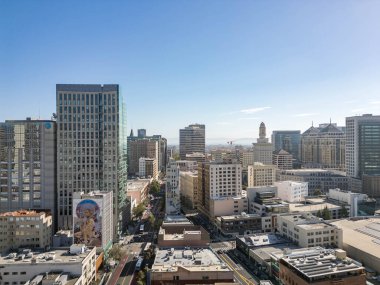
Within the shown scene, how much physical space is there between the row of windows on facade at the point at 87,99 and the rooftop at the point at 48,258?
1288 inches

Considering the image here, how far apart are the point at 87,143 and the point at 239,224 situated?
36.9m

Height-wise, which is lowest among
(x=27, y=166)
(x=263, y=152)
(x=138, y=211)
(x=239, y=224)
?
(x=239, y=224)

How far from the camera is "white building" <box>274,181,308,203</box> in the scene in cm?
9638

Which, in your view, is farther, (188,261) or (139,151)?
(139,151)

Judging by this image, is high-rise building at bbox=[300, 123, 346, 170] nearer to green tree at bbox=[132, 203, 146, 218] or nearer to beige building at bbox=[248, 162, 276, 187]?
beige building at bbox=[248, 162, 276, 187]

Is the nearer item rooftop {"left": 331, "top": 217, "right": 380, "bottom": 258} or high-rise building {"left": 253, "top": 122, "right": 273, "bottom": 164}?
rooftop {"left": 331, "top": 217, "right": 380, "bottom": 258}

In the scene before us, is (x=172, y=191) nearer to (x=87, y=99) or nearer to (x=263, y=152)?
(x=87, y=99)

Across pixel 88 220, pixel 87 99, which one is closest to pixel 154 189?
pixel 87 99

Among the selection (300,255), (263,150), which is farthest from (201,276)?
(263,150)

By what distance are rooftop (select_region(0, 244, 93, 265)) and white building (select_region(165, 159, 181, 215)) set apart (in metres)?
38.9

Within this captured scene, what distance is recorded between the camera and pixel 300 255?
46.8 m

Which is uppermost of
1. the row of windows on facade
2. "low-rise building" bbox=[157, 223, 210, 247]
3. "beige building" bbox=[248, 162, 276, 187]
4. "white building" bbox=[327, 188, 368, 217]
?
the row of windows on facade

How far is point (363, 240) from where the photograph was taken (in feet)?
199

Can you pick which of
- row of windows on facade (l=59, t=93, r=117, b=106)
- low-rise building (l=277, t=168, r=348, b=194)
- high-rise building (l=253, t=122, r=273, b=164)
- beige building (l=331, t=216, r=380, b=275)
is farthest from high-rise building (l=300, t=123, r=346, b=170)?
row of windows on facade (l=59, t=93, r=117, b=106)
